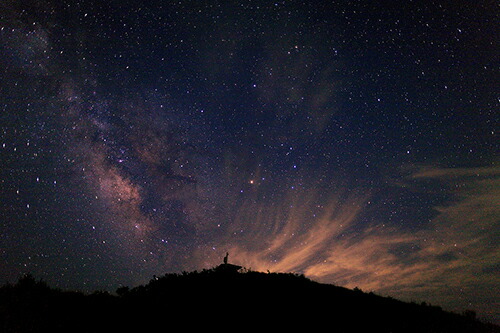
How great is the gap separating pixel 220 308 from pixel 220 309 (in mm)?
86

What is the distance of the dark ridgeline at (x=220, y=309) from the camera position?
11.6 m

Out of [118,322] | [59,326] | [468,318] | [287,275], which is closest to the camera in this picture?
[59,326]

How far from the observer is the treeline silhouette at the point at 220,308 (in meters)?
11.6

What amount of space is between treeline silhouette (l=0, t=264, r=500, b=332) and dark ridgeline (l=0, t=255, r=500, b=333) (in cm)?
3

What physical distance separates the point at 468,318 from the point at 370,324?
7.43 metres

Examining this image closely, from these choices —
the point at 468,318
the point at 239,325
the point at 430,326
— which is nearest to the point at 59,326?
the point at 239,325

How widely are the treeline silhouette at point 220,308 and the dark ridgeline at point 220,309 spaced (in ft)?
0.11

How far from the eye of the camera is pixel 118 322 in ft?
37.9

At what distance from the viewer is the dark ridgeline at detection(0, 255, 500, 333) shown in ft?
37.9

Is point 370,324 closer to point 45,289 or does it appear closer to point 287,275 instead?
point 287,275

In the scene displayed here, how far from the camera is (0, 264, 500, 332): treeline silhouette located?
37.9 feet

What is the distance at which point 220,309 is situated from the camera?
43.6ft

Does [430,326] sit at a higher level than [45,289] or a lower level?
lower

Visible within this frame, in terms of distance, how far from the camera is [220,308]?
43.9 feet
